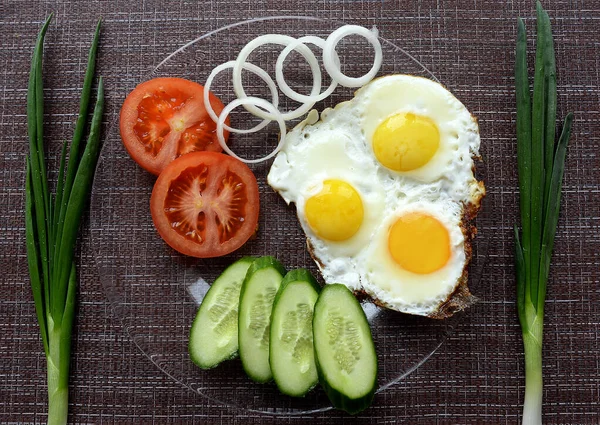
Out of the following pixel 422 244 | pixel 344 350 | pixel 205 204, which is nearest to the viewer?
pixel 344 350

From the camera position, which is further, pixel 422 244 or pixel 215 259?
pixel 215 259

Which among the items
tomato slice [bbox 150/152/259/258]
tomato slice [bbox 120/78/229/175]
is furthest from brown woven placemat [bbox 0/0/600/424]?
tomato slice [bbox 150/152/259/258]

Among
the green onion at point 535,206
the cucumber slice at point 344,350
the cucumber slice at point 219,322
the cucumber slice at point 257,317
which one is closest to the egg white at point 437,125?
the green onion at point 535,206

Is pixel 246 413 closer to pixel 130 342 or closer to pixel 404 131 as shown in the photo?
pixel 130 342

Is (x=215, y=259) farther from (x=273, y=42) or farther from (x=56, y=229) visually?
(x=273, y=42)

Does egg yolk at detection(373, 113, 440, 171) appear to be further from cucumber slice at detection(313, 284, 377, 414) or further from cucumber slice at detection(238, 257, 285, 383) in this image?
cucumber slice at detection(238, 257, 285, 383)

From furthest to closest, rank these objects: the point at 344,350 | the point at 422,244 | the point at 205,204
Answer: the point at 205,204
the point at 422,244
the point at 344,350

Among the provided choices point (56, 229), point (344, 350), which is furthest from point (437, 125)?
point (56, 229)
